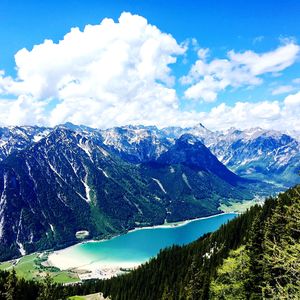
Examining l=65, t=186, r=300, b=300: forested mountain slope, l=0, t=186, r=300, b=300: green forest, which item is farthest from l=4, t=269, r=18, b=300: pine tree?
l=65, t=186, r=300, b=300: forested mountain slope

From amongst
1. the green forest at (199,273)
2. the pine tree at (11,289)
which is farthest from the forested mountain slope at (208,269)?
the pine tree at (11,289)

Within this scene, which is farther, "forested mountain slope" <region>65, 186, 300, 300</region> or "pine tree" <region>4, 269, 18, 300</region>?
"pine tree" <region>4, 269, 18, 300</region>

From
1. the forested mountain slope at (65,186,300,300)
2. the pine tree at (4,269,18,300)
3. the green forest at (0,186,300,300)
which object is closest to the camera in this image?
the forested mountain slope at (65,186,300,300)

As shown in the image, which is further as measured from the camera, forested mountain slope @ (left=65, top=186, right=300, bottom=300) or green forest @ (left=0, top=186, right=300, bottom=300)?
green forest @ (left=0, top=186, right=300, bottom=300)

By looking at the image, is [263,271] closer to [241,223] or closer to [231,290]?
[231,290]

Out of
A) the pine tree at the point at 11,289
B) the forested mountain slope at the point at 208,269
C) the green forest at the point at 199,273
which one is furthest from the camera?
the pine tree at the point at 11,289

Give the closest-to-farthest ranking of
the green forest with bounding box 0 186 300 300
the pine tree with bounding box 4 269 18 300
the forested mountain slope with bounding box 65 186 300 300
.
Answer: the forested mountain slope with bounding box 65 186 300 300 → the green forest with bounding box 0 186 300 300 → the pine tree with bounding box 4 269 18 300

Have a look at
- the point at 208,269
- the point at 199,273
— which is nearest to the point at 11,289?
the point at 199,273

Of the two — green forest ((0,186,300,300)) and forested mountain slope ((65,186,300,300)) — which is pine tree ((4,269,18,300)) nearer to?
green forest ((0,186,300,300))

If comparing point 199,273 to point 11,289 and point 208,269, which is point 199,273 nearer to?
point 11,289

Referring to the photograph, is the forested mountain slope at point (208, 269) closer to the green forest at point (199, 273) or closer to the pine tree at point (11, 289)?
the green forest at point (199, 273)

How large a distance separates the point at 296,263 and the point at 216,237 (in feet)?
487

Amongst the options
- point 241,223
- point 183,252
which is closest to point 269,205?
point 241,223

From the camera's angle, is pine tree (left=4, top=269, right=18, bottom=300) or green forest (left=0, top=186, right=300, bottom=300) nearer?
green forest (left=0, top=186, right=300, bottom=300)
